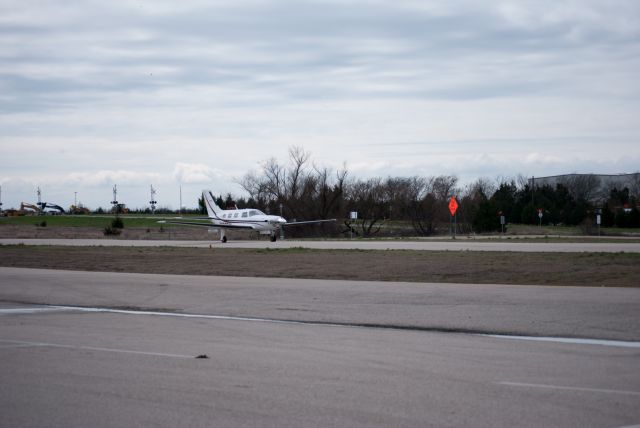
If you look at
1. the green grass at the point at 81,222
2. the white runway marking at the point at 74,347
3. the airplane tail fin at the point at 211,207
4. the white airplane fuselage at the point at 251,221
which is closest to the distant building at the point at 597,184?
the green grass at the point at 81,222

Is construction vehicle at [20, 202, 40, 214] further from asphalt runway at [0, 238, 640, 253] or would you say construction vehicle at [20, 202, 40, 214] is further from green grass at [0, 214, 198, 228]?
asphalt runway at [0, 238, 640, 253]

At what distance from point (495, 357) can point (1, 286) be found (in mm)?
15734

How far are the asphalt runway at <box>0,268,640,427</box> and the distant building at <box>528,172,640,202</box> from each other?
103409 millimetres

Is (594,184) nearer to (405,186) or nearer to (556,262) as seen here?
(405,186)

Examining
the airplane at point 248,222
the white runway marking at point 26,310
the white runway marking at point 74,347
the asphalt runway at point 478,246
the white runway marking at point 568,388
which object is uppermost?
the airplane at point 248,222

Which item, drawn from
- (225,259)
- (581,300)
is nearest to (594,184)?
(225,259)

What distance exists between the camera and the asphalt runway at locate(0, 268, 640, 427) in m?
6.83

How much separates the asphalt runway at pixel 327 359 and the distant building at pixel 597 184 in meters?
103

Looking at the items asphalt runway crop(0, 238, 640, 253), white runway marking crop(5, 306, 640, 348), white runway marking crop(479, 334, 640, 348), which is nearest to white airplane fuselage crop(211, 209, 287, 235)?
asphalt runway crop(0, 238, 640, 253)

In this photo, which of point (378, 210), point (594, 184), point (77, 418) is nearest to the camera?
point (77, 418)

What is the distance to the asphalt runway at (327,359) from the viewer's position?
6.83 metres

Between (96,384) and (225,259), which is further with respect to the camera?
(225,259)

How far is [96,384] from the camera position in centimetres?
804

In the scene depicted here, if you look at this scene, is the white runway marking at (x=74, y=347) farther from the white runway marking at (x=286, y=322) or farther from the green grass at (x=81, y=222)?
the green grass at (x=81, y=222)
